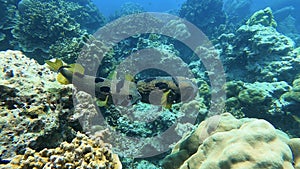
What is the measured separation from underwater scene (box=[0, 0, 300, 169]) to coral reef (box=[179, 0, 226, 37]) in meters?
0.79

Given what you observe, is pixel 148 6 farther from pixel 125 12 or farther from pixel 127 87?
pixel 127 87

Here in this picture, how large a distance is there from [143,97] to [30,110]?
135 centimetres

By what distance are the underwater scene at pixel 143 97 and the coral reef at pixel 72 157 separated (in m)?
0.01

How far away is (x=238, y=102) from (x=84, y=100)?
3.88m

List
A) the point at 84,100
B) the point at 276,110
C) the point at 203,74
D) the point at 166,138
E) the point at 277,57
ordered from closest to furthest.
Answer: the point at 84,100 < the point at 166,138 < the point at 276,110 < the point at 277,57 < the point at 203,74

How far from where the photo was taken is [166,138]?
16.2ft

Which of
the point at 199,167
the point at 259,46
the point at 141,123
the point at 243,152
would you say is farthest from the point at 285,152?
the point at 259,46

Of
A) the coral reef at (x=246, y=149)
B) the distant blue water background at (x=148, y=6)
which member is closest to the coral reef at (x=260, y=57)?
the coral reef at (x=246, y=149)

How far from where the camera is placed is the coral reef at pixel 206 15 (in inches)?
511

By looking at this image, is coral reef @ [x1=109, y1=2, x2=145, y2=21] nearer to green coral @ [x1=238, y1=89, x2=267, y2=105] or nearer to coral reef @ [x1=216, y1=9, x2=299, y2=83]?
coral reef @ [x1=216, y1=9, x2=299, y2=83]

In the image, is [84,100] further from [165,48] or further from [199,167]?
[165,48]

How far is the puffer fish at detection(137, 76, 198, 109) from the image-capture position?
2.84m

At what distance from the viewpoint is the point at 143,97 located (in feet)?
9.78

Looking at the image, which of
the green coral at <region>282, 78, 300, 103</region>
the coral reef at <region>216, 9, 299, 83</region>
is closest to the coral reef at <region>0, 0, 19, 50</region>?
the coral reef at <region>216, 9, 299, 83</region>
